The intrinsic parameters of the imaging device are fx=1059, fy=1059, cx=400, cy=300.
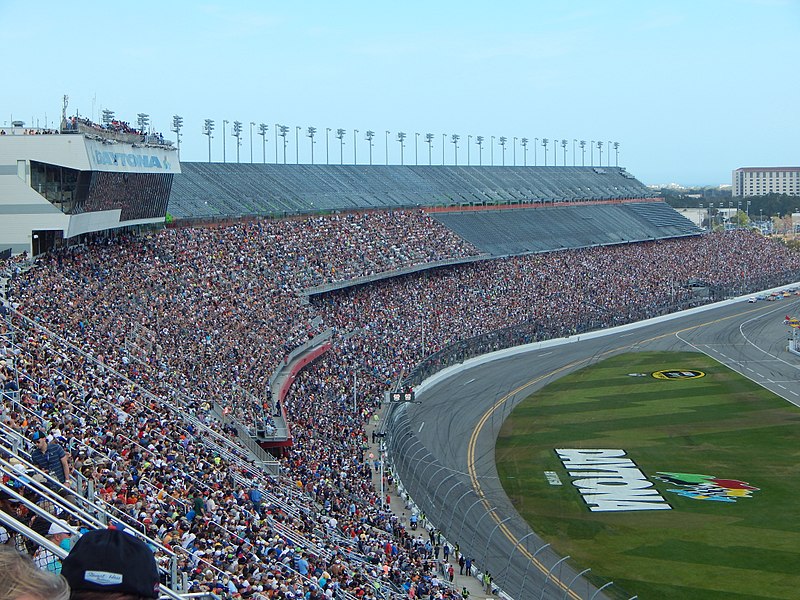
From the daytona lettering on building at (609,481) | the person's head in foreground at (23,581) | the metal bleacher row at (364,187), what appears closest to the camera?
the person's head in foreground at (23,581)

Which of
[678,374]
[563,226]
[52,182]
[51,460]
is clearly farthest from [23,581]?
[563,226]

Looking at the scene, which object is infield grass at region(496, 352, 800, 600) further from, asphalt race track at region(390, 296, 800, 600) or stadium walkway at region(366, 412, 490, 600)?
stadium walkway at region(366, 412, 490, 600)

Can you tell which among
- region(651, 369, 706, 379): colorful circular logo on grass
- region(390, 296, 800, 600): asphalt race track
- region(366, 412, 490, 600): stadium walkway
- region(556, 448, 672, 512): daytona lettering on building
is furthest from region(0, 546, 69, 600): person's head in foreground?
region(651, 369, 706, 379): colorful circular logo on grass

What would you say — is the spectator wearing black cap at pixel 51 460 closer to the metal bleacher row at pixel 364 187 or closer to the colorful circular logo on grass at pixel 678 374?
the metal bleacher row at pixel 364 187

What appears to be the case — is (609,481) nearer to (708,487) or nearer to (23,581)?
(708,487)

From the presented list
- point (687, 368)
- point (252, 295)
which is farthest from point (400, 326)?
point (687, 368)

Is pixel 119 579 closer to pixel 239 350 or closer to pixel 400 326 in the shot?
pixel 239 350

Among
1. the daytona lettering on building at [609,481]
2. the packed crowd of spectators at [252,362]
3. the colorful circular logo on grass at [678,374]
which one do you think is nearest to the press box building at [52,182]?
the packed crowd of spectators at [252,362]
